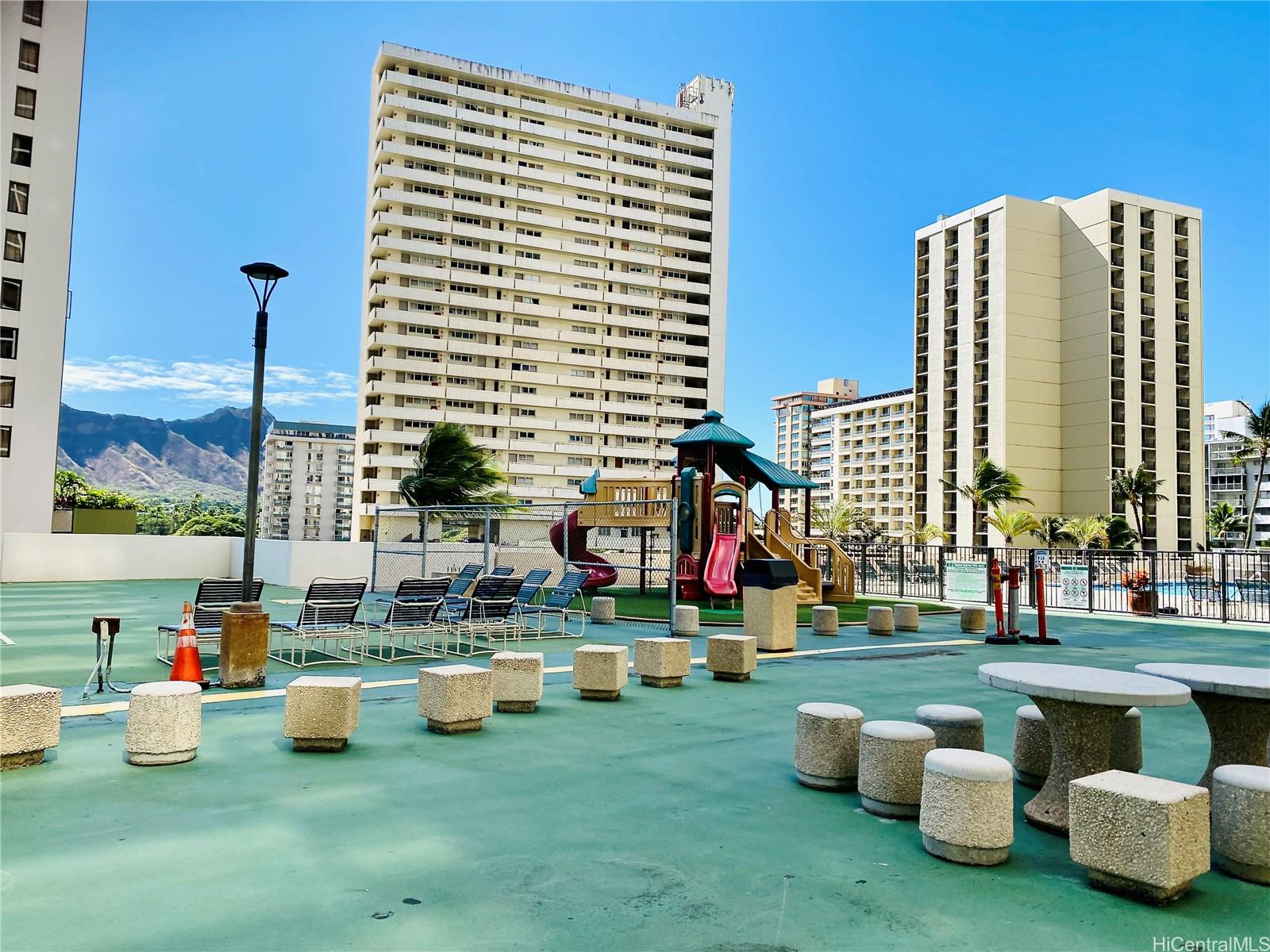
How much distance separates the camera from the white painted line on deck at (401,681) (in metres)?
7.86

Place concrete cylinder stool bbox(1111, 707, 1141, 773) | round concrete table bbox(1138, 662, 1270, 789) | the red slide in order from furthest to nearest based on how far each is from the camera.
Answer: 1. the red slide
2. concrete cylinder stool bbox(1111, 707, 1141, 773)
3. round concrete table bbox(1138, 662, 1270, 789)

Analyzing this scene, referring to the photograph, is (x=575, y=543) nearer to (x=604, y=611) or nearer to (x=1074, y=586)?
(x=604, y=611)

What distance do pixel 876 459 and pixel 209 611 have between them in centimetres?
11786

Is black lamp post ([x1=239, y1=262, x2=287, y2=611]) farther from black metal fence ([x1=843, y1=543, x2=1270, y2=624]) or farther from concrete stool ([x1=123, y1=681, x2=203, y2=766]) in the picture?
black metal fence ([x1=843, y1=543, x2=1270, y2=624])

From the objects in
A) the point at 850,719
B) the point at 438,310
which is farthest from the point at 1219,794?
the point at 438,310

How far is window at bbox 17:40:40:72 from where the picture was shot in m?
35.4

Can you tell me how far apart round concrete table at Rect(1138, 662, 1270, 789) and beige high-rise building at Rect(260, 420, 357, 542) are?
481 feet

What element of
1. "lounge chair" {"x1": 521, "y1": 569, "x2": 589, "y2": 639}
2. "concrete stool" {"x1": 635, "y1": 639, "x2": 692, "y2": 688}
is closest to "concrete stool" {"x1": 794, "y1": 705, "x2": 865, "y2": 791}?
"concrete stool" {"x1": 635, "y1": 639, "x2": 692, "y2": 688}

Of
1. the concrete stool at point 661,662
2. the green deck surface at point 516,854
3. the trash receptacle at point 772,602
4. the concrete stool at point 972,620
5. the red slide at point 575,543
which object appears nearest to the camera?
the green deck surface at point 516,854

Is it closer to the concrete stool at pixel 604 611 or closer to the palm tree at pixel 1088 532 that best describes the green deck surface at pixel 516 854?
the concrete stool at pixel 604 611

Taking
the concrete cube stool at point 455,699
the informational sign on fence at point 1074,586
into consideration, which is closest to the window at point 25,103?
the concrete cube stool at point 455,699

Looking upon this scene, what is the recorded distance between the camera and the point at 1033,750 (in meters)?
6.14

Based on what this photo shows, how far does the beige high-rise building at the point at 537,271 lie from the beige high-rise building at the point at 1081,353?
23.1 m

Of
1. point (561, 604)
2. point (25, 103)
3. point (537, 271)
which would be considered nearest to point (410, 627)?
point (561, 604)
